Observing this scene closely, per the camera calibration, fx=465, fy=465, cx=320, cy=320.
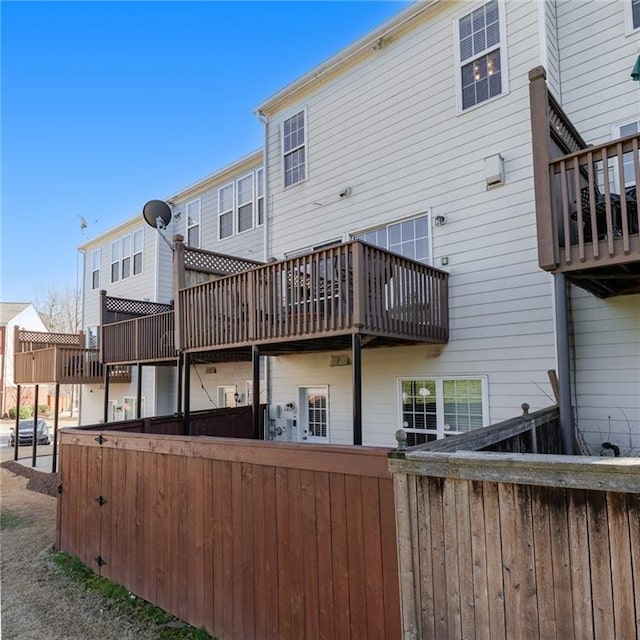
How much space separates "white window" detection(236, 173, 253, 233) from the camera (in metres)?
11.9

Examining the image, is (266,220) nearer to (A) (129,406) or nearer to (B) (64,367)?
(B) (64,367)

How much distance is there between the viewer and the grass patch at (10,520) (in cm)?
777

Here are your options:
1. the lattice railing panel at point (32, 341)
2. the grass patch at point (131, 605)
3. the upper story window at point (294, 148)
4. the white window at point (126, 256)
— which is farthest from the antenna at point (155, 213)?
the grass patch at point (131, 605)

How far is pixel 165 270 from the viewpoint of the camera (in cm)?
1481

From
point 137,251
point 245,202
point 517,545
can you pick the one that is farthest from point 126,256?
point 517,545

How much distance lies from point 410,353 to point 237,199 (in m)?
7.06

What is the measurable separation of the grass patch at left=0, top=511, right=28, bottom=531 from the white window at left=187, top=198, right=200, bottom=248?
795 cm

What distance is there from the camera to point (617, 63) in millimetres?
5902

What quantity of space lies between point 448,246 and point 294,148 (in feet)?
14.0

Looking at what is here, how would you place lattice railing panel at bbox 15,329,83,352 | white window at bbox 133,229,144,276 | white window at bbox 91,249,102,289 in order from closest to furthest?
white window at bbox 133,229,144,276 → lattice railing panel at bbox 15,329,83,352 → white window at bbox 91,249,102,289

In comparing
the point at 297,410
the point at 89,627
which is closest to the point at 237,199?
the point at 297,410

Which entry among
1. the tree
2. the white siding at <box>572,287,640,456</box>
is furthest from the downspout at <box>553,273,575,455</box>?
the tree

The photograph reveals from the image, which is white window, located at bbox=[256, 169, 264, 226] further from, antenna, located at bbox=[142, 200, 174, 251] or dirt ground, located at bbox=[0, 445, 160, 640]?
dirt ground, located at bbox=[0, 445, 160, 640]

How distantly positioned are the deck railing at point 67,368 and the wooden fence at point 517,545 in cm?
1333
